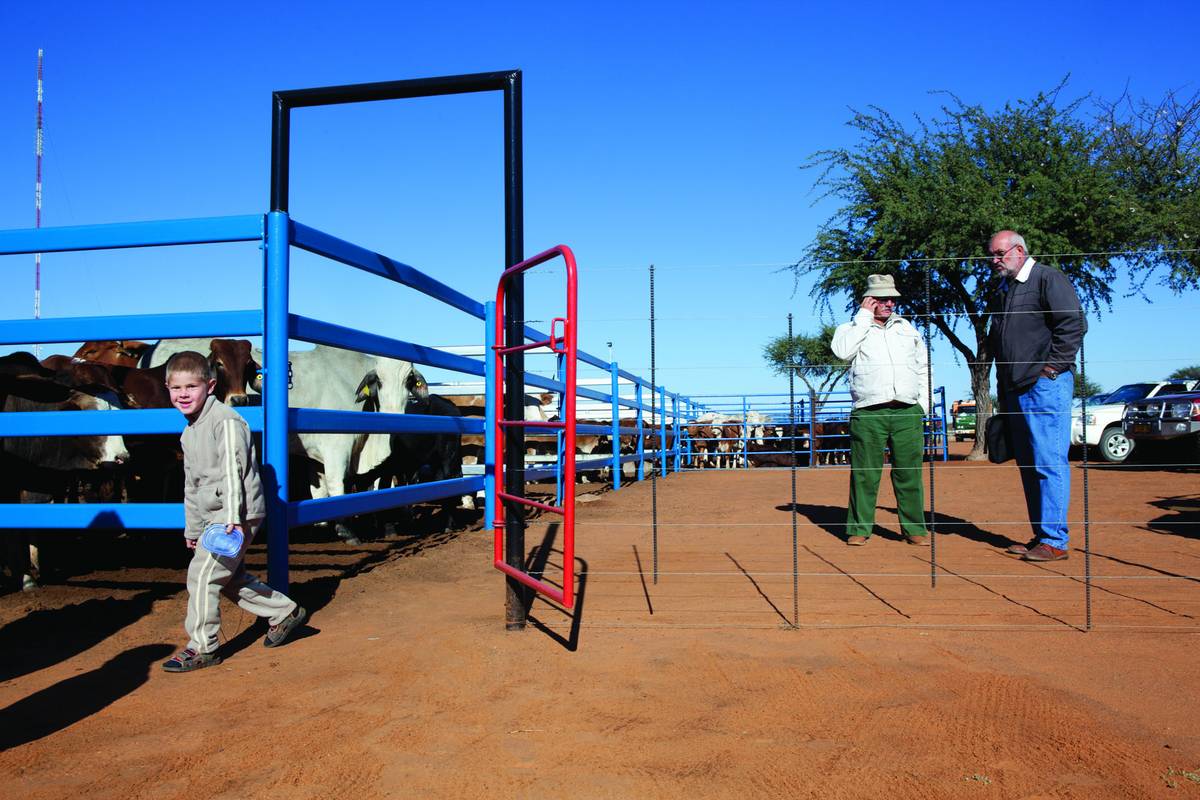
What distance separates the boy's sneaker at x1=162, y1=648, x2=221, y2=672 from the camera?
3.66 metres

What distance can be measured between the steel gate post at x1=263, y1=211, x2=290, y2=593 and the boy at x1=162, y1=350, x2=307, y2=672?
41cm

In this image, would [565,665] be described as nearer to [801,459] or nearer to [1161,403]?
[1161,403]

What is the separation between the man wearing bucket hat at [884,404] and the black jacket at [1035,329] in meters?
0.62

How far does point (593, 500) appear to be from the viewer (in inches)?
404

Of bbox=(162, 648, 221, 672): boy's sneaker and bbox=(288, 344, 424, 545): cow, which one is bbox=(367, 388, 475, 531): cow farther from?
bbox=(162, 648, 221, 672): boy's sneaker

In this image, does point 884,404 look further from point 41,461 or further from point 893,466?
point 41,461

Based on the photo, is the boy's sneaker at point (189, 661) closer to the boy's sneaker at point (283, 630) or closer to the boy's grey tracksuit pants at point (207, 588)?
the boy's grey tracksuit pants at point (207, 588)

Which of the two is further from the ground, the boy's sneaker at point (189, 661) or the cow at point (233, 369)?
the cow at point (233, 369)

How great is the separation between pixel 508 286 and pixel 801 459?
55.6 feet

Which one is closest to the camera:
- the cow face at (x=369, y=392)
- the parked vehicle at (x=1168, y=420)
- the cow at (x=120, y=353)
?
the cow face at (x=369, y=392)

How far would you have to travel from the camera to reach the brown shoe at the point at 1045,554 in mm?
5773

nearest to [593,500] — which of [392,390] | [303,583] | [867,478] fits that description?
[392,390]

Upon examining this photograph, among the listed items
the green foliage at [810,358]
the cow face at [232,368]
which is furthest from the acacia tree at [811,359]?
the cow face at [232,368]

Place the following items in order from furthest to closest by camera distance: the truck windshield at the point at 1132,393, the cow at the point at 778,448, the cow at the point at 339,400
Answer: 1. the cow at the point at 778,448
2. the truck windshield at the point at 1132,393
3. the cow at the point at 339,400
